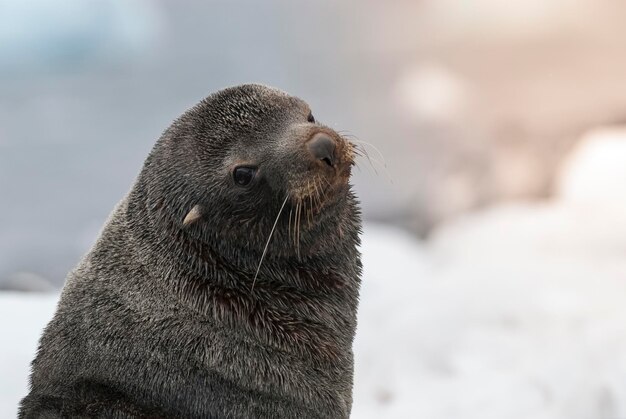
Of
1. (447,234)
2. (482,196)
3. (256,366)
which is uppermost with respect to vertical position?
(482,196)

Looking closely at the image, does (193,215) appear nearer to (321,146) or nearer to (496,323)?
(321,146)

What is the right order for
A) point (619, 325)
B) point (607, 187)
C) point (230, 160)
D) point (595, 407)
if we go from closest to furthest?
point (230, 160)
point (595, 407)
point (619, 325)
point (607, 187)

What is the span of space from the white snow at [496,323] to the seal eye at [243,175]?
2.08m

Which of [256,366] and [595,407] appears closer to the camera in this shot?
[256,366]

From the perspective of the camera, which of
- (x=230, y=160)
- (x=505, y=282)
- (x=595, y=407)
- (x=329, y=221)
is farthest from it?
(x=505, y=282)

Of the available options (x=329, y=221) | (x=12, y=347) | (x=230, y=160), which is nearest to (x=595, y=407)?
(x=329, y=221)

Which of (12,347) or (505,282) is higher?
(505,282)

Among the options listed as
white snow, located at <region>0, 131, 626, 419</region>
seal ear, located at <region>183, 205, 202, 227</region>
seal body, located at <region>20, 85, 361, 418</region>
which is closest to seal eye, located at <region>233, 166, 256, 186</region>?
seal body, located at <region>20, 85, 361, 418</region>

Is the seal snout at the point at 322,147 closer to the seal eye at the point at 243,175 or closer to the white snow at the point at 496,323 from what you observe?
the seal eye at the point at 243,175

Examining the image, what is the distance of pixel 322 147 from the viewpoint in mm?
3334

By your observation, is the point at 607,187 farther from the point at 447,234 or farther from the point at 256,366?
the point at 256,366

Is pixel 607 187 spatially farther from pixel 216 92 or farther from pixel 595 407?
pixel 216 92

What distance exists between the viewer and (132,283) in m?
3.56

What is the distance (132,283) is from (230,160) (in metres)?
0.68
